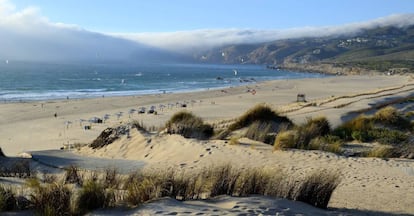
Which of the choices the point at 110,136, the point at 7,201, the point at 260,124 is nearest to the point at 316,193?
the point at 7,201

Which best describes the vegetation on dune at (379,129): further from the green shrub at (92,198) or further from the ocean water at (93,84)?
the ocean water at (93,84)

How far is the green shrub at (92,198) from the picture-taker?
5.79 meters

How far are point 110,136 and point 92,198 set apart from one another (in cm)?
1089

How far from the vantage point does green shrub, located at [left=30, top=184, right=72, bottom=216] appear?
5.53m

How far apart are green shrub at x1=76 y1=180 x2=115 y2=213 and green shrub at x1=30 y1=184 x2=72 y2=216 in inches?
6.2

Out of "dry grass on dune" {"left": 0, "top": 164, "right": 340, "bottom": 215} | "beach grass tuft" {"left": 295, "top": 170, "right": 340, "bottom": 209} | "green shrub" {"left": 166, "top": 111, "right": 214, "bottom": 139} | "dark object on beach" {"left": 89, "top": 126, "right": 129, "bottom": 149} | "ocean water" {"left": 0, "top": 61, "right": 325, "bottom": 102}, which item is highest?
"dry grass on dune" {"left": 0, "top": 164, "right": 340, "bottom": 215}

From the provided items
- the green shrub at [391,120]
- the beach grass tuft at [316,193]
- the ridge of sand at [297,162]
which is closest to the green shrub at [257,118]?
the ridge of sand at [297,162]

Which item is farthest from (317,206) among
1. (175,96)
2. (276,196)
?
(175,96)

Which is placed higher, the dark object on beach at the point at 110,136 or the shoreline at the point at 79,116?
the dark object on beach at the point at 110,136

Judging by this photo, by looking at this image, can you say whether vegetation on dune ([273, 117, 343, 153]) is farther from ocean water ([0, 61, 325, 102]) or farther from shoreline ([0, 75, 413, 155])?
ocean water ([0, 61, 325, 102])

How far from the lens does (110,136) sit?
16.6 meters

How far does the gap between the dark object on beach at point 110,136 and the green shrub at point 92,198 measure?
34.2 ft

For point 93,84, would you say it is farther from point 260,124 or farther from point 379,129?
point 379,129

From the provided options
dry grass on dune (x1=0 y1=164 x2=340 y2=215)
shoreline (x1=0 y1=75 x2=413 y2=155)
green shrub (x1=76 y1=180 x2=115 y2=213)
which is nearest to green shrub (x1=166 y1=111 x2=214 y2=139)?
shoreline (x1=0 y1=75 x2=413 y2=155)
